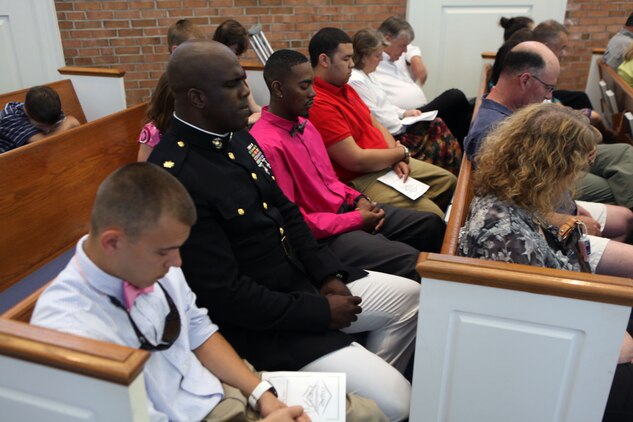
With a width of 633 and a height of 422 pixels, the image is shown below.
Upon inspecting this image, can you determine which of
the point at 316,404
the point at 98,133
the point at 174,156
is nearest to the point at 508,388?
the point at 316,404

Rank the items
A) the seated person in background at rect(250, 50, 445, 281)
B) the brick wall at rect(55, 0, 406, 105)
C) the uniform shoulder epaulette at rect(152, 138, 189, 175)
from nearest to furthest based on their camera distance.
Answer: the uniform shoulder epaulette at rect(152, 138, 189, 175) → the seated person in background at rect(250, 50, 445, 281) → the brick wall at rect(55, 0, 406, 105)

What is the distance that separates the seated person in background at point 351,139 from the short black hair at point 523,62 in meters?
0.60

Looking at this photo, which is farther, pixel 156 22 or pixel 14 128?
pixel 156 22

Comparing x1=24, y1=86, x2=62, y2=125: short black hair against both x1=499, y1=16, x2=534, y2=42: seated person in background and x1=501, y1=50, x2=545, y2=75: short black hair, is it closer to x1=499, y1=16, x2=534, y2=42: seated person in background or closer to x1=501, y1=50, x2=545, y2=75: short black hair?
x1=501, y1=50, x2=545, y2=75: short black hair

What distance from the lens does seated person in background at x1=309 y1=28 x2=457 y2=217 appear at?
246 centimetres

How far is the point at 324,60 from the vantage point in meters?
2.58

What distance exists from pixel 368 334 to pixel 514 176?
0.67 m

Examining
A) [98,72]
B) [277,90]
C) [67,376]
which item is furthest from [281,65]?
[98,72]

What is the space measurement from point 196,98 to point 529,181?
3.14 ft

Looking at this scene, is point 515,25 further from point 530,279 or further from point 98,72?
point 530,279

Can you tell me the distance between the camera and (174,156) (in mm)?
1461

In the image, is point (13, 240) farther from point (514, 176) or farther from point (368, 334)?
point (514, 176)

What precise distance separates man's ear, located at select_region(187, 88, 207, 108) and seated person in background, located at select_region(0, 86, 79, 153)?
1575 mm

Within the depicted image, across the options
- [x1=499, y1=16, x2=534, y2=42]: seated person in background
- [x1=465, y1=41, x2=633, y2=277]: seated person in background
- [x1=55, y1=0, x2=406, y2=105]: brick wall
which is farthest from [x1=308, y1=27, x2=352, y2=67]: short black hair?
[x1=55, y1=0, x2=406, y2=105]: brick wall
